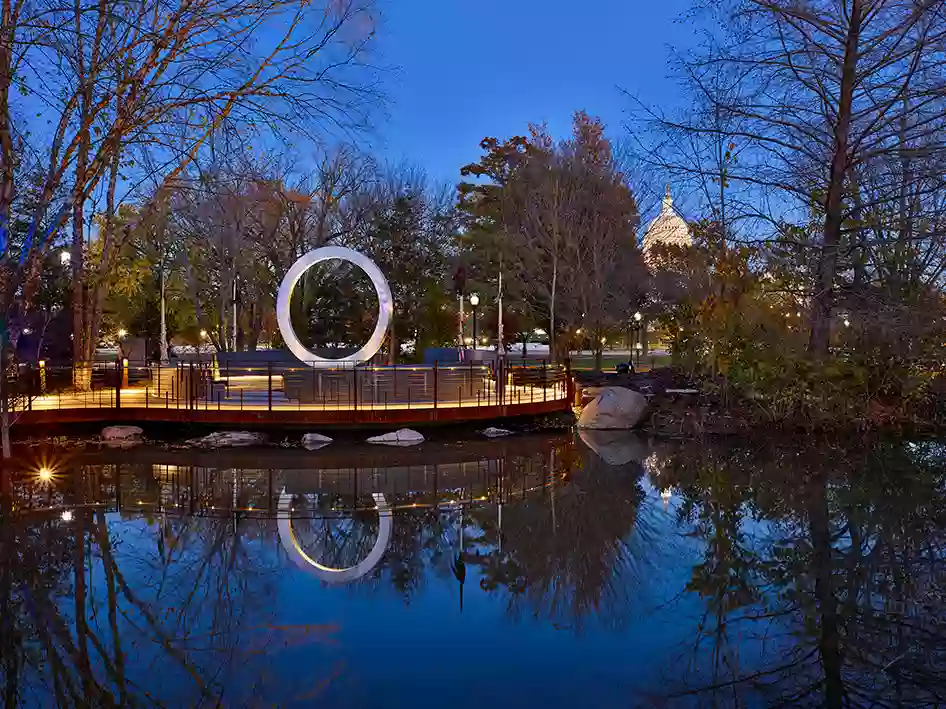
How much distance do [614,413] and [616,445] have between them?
2.56m

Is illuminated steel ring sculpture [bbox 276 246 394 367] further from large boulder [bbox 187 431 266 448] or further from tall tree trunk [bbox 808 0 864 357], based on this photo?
tall tree trunk [bbox 808 0 864 357]

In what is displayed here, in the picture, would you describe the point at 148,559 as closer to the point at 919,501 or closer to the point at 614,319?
the point at 919,501

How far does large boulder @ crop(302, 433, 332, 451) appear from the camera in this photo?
570 inches

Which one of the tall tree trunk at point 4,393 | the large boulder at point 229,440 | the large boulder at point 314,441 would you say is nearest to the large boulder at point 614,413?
the large boulder at point 314,441

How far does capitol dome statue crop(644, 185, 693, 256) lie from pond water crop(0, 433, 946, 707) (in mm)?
22712

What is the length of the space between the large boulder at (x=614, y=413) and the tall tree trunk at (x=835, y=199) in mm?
3990

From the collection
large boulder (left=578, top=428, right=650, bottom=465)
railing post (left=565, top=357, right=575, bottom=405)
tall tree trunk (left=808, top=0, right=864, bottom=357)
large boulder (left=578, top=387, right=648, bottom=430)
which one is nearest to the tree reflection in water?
large boulder (left=578, top=428, right=650, bottom=465)

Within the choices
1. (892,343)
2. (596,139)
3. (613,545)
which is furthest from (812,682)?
(596,139)

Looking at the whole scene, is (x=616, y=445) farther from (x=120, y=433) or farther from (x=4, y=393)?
(x=4, y=393)

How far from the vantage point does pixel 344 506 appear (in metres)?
9.72

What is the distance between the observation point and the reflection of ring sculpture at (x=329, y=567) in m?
7.06

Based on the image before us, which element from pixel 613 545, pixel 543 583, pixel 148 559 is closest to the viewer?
pixel 543 583

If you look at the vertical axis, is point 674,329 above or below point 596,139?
below

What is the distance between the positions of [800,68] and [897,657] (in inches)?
532
